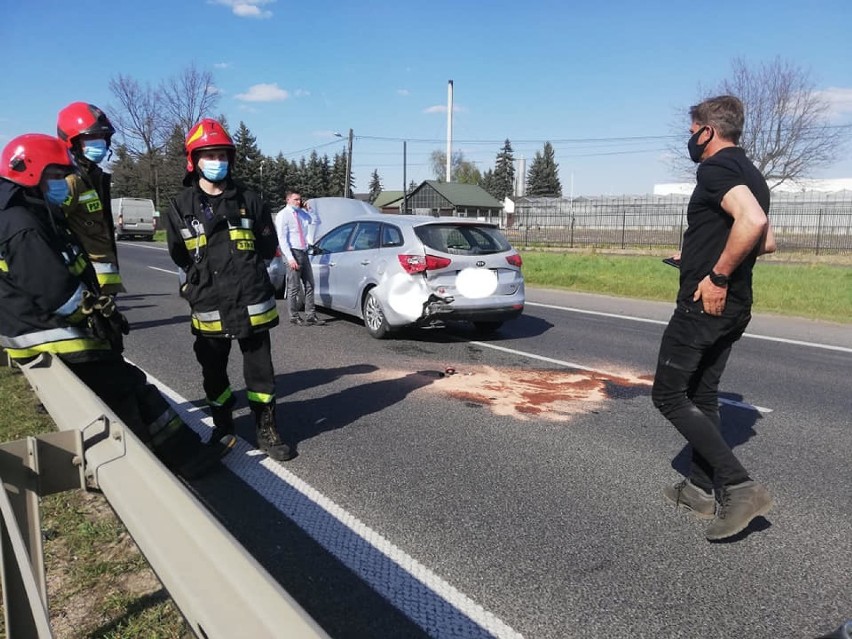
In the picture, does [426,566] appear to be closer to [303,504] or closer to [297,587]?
[297,587]

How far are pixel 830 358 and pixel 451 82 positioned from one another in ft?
168

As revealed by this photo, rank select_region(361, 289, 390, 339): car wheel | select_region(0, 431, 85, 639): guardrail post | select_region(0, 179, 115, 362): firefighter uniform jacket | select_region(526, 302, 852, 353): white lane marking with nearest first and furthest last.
Result: select_region(0, 431, 85, 639): guardrail post < select_region(0, 179, 115, 362): firefighter uniform jacket < select_region(361, 289, 390, 339): car wheel < select_region(526, 302, 852, 353): white lane marking

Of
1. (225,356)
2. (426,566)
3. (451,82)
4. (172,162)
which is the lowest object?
(426,566)

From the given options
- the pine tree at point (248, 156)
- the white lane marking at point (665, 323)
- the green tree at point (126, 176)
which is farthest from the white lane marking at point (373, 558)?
the pine tree at point (248, 156)

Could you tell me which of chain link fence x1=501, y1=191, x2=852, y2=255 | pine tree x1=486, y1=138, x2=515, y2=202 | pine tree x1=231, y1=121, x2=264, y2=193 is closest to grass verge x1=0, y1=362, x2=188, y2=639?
chain link fence x1=501, y1=191, x2=852, y2=255

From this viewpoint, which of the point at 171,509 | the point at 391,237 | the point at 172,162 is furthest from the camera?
the point at 172,162

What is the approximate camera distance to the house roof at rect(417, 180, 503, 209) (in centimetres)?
6975

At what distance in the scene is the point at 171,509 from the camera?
1633mm

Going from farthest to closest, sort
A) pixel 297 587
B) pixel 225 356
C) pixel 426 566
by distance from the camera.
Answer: pixel 225 356
pixel 426 566
pixel 297 587

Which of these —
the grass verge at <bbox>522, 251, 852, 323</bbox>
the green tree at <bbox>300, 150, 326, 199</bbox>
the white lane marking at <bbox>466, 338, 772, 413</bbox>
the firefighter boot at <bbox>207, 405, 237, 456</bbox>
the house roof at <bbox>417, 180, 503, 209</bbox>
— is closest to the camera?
the firefighter boot at <bbox>207, 405, 237, 456</bbox>

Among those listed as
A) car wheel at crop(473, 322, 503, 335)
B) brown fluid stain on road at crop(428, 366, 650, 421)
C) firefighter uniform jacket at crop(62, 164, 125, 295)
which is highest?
firefighter uniform jacket at crop(62, 164, 125, 295)

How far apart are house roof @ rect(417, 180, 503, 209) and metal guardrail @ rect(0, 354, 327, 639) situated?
6629cm

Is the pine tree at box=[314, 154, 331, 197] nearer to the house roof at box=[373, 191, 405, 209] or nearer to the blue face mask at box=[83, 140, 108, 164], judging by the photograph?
the house roof at box=[373, 191, 405, 209]

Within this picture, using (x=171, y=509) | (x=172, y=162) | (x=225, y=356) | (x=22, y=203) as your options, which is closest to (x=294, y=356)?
(x=225, y=356)
